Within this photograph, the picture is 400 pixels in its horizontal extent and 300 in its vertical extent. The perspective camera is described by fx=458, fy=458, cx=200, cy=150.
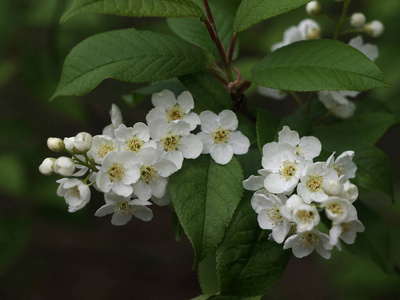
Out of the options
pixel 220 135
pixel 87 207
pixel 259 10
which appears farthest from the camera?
pixel 87 207

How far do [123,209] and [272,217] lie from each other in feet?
1.67

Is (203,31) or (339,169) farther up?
(203,31)

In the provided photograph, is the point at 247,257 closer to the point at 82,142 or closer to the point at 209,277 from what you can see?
the point at 209,277

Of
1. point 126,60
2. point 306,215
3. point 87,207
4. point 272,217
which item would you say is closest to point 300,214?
point 306,215

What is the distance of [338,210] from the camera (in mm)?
1379

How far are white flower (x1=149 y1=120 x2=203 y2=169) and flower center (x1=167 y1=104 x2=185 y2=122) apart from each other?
63 mm

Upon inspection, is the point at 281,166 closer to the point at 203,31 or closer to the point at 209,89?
the point at 209,89

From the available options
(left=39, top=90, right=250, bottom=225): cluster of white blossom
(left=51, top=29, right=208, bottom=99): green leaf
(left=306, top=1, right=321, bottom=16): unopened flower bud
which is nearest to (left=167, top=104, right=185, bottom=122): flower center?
(left=39, top=90, right=250, bottom=225): cluster of white blossom

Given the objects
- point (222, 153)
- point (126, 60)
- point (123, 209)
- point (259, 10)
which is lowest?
point (123, 209)

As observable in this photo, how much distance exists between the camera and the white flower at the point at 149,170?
151 cm

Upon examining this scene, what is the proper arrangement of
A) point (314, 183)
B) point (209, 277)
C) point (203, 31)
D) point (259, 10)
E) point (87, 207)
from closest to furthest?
point (314, 183)
point (259, 10)
point (209, 277)
point (203, 31)
point (87, 207)

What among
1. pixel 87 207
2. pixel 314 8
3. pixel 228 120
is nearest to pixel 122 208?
pixel 228 120

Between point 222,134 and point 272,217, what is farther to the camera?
point 222,134

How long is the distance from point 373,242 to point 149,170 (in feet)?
3.48
